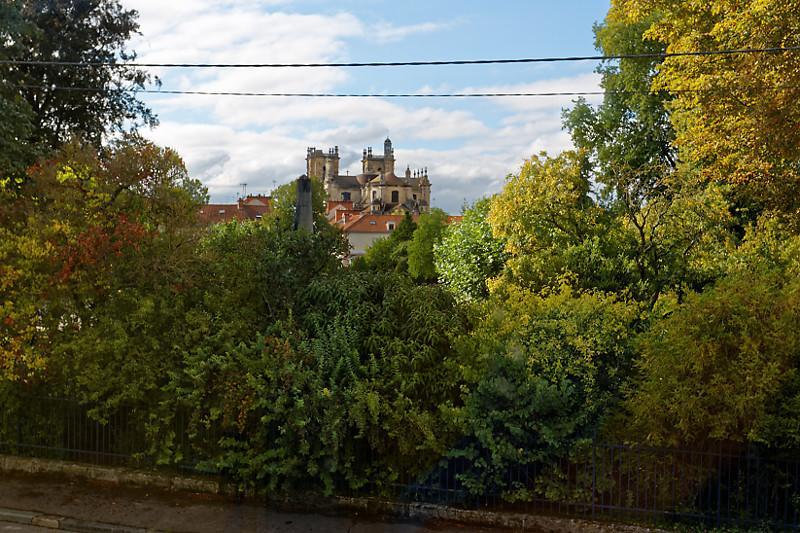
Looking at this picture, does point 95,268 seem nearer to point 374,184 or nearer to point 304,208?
point 304,208

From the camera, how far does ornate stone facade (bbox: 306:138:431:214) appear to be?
144925 mm

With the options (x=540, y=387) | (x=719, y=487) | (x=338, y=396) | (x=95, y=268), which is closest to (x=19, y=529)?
(x=95, y=268)

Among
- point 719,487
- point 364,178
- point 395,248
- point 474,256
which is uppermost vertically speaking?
point 364,178

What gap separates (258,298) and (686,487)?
7.03 metres

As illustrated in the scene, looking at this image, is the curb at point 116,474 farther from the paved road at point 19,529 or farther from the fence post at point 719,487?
the fence post at point 719,487

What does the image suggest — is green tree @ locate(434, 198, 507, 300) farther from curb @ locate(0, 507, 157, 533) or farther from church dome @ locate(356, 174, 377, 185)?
church dome @ locate(356, 174, 377, 185)

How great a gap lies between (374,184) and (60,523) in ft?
456

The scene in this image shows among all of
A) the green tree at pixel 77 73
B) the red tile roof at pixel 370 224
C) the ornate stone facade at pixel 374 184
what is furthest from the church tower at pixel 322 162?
the green tree at pixel 77 73

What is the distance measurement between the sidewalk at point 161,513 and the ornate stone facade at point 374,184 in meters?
121

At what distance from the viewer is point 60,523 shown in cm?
1012

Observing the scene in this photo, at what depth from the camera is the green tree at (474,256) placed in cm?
2431

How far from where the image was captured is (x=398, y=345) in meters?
11.0

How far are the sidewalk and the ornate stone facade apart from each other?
121260 millimetres

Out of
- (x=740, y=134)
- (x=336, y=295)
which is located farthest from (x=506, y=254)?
(x=336, y=295)
